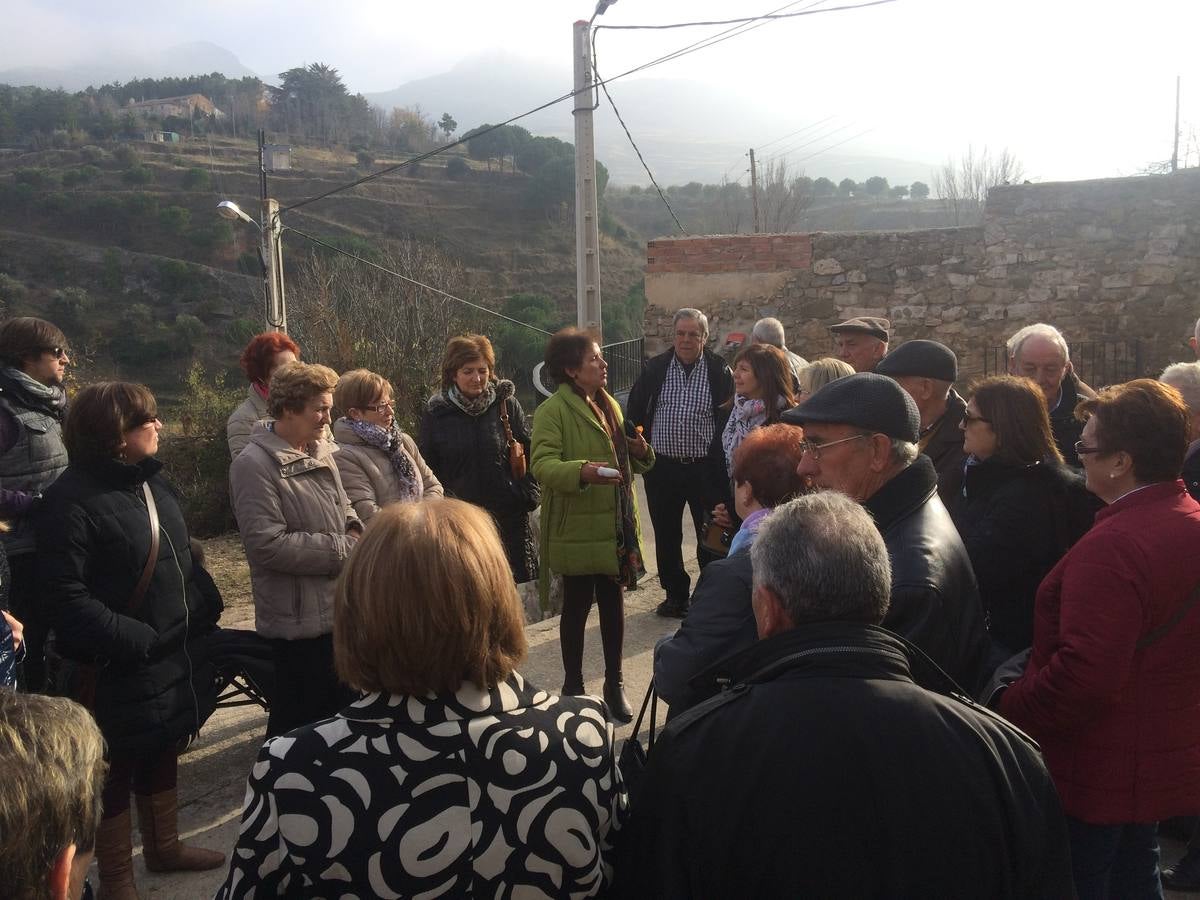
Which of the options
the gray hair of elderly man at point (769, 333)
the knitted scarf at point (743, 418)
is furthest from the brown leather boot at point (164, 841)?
the gray hair of elderly man at point (769, 333)

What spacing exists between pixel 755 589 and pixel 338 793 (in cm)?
75

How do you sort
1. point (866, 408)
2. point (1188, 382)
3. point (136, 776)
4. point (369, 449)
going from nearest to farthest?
point (866, 408) → point (136, 776) → point (1188, 382) → point (369, 449)

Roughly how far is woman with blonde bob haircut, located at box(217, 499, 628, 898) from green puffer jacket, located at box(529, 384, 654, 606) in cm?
228

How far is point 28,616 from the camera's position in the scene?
3.00 m

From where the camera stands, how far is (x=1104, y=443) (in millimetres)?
2199

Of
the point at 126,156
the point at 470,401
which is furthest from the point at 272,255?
the point at 126,156

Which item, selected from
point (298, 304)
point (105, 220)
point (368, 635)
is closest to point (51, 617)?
point (368, 635)

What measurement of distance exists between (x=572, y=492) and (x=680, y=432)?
55.9 inches

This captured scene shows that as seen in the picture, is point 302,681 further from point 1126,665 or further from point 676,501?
point 676,501

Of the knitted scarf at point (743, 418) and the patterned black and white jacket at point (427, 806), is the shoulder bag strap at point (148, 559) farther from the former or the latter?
the knitted scarf at point (743, 418)

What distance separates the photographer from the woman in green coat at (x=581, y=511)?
3857 mm

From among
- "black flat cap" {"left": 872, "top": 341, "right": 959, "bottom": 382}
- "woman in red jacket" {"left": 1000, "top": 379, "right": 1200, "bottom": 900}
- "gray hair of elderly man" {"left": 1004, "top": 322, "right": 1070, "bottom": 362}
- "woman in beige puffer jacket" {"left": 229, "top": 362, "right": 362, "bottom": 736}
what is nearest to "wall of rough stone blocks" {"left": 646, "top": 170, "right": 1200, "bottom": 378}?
"gray hair of elderly man" {"left": 1004, "top": 322, "right": 1070, "bottom": 362}

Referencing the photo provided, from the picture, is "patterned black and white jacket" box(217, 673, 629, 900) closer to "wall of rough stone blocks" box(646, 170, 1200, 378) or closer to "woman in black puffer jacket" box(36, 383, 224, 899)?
"woman in black puffer jacket" box(36, 383, 224, 899)

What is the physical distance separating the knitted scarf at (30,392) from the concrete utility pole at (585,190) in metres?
5.03
